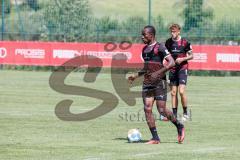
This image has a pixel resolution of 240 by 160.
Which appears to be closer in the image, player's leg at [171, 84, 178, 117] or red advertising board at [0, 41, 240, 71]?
player's leg at [171, 84, 178, 117]

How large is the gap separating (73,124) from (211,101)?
8.23 meters

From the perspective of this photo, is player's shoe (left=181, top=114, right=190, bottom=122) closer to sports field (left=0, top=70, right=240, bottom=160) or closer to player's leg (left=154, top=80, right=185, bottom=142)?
sports field (left=0, top=70, right=240, bottom=160)

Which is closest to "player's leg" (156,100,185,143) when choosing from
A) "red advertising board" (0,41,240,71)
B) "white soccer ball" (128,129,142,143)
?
"white soccer ball" (128,129,142,143)

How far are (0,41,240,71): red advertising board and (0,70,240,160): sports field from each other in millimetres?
9154

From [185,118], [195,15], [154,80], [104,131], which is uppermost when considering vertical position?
[154,80]

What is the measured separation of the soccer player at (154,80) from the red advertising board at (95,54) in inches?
950

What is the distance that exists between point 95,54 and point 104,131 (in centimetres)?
2455

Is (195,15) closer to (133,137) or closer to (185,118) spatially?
(185,118)

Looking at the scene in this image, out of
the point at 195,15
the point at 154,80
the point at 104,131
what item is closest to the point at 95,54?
the point at 195,15

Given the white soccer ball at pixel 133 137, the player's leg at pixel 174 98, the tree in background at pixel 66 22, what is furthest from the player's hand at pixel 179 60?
the tree in background at pixel 66 22

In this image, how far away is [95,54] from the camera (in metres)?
42.8

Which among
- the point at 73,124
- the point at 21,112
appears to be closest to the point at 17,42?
the point at 21,112

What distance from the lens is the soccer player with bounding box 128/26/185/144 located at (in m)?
16.0

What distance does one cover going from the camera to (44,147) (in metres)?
15.1
